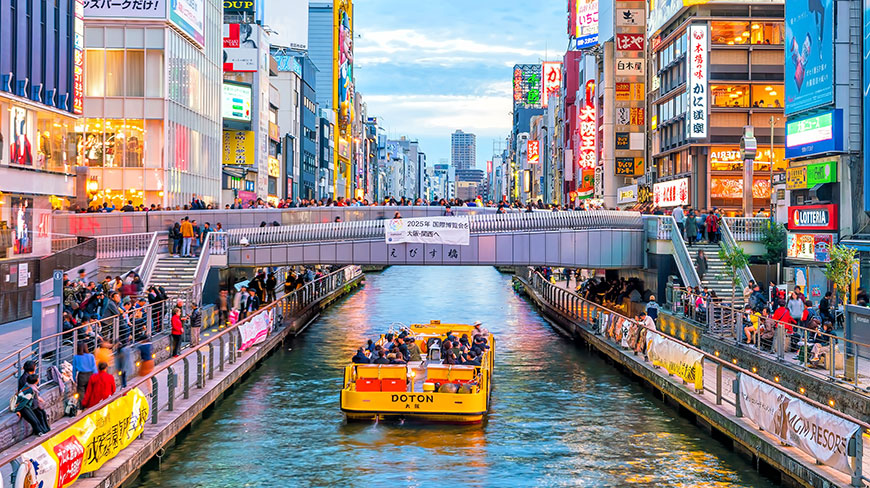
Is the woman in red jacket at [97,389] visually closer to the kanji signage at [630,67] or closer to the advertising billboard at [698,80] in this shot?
the advertising billboard at [698,80]

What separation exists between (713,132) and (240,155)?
50922mm

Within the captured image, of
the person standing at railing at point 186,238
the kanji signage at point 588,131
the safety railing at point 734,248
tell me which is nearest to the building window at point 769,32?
the safety railing at point 734,248

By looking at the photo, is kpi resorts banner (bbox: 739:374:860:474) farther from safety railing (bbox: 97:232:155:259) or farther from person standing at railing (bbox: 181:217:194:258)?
safety railing (bbox: 97:232:155:259)

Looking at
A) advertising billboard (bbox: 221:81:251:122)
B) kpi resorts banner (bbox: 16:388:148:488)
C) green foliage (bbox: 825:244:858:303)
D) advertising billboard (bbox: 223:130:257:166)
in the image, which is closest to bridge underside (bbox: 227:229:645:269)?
green foliage (bbox: 825:244:858:303)

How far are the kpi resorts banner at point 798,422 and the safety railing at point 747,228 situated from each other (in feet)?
81.5

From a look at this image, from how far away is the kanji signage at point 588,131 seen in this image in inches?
4245

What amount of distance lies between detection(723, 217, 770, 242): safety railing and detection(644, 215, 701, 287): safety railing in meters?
4.37

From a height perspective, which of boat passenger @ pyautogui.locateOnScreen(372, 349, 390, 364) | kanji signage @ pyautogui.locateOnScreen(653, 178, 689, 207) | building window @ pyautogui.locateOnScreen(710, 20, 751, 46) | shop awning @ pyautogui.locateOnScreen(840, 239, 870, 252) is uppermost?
building window @ pyautogui.locateOnScreen(710, 20, 751, 46)

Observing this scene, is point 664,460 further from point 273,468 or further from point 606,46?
point 606,46

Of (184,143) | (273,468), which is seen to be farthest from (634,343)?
(184,143)

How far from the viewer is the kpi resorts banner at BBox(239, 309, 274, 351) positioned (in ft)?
116

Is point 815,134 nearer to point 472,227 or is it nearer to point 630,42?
point 472,227

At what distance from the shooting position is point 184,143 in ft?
232

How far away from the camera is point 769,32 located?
7050 centimetres
